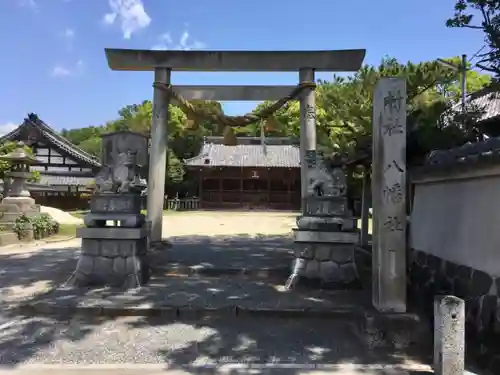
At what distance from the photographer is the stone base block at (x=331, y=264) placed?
22.6ft

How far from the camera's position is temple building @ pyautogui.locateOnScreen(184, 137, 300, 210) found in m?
37.4

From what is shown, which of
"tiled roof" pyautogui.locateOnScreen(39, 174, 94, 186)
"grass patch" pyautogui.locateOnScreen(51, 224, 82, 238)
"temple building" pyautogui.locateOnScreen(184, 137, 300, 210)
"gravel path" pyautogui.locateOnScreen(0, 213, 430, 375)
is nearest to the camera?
"gravel path" pyautogui.locateOnScreen(0, 213, 430, 375)

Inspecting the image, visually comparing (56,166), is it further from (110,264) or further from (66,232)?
(110,264)

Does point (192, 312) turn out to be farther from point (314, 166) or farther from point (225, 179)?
point (225, 179)

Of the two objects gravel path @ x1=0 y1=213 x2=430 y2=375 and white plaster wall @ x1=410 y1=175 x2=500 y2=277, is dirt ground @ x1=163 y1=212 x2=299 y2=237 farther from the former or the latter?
white plaster wall @ x1=410 y1=175 x2=500 y2=277

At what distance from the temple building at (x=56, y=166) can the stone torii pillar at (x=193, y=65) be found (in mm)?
26081

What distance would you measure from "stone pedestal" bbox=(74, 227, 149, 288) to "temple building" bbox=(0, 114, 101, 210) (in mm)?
28148

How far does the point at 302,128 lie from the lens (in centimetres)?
950

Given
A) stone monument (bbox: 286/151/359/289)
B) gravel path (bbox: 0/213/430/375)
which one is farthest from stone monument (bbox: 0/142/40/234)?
stone monument (bbox: 286/151/359/289)

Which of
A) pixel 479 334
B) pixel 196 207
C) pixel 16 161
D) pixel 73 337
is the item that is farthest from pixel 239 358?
pixel 196 207

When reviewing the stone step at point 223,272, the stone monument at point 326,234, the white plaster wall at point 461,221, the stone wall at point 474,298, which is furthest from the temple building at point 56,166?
the stone wall at point 474,298

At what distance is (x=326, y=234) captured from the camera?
686 cm

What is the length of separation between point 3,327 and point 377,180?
16.6ft

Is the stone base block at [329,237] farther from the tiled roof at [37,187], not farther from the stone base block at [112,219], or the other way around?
the tiled roof at [37,187]
